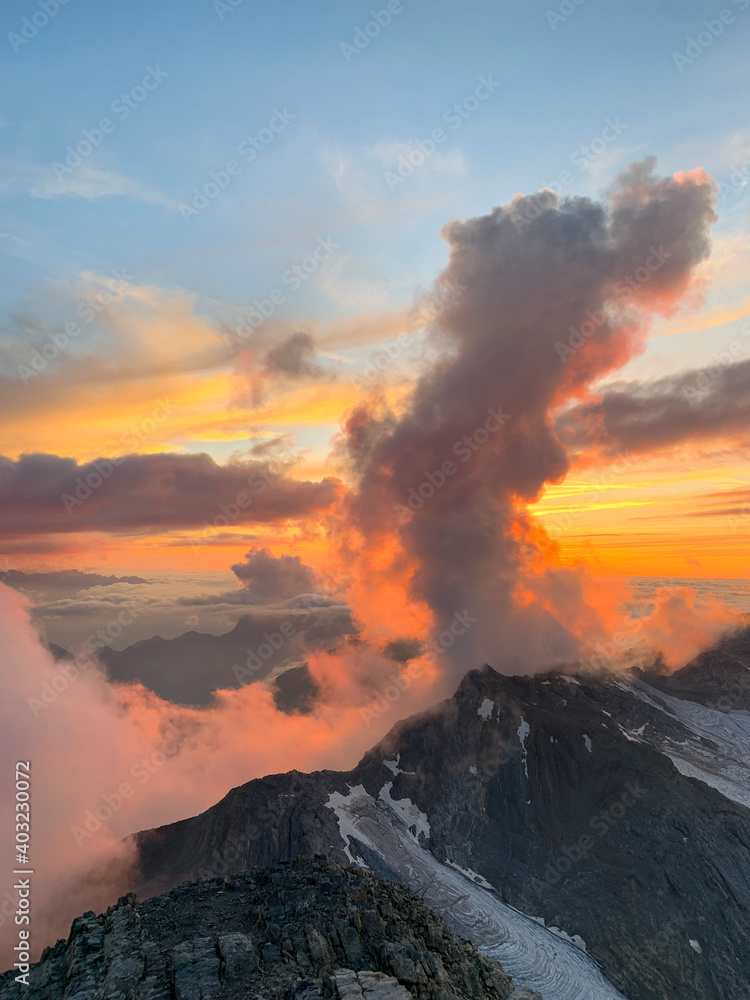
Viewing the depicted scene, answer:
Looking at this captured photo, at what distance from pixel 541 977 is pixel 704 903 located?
63.5 metres

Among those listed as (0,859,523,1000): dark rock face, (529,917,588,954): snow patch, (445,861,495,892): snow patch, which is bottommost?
(529,917,588,954): snow patch

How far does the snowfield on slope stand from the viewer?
137 m

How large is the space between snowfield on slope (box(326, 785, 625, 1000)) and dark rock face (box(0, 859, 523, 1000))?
88.9 metres

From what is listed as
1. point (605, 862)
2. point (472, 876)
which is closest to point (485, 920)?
point (472, 876)

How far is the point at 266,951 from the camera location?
60.8m

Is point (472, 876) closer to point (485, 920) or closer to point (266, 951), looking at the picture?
point (485, 920)

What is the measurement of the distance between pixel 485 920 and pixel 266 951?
Answer: 128 metres

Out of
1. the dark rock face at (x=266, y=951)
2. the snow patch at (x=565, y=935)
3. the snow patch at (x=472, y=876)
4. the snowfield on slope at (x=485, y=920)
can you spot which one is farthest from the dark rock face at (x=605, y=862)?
the dark rock face at (x=266, y=951)

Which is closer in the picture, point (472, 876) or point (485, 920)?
point (485, 920)

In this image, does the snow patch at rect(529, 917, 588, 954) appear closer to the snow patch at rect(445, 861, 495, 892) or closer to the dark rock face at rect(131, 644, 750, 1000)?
the dark rock face at rect(131, 644, 750, 1000)

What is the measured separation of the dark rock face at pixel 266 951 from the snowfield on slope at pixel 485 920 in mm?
88922

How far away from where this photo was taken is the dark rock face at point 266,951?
5462cm

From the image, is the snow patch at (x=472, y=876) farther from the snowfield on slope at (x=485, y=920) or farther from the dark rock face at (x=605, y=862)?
the snowfield on slope at (x=485, y=920)

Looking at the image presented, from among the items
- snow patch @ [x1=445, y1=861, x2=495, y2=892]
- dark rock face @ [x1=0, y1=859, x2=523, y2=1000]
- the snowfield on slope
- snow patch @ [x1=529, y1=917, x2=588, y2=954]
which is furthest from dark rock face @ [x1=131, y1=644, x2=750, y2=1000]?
dark rock face @ [x1=0, y1=859, x2=523, y2=1000]
